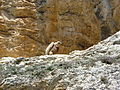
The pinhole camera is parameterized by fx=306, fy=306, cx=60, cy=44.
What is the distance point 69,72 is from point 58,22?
39.5 feet

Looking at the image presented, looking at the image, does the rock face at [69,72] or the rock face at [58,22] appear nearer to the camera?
the rock face at [69,72]

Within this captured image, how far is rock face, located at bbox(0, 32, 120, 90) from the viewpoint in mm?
3738

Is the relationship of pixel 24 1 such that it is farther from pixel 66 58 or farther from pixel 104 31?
pixel 66 58

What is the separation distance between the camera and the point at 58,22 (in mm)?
16016

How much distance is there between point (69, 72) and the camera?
406cm

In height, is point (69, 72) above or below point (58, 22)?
above

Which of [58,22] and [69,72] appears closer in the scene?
[69,72]

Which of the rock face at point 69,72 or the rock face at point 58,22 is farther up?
the rock face at point 69,72

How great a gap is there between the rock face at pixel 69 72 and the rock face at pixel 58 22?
10.9 meters

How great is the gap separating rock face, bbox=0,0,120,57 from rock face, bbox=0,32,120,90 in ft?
35.8

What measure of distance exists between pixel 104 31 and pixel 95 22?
699 millimetres

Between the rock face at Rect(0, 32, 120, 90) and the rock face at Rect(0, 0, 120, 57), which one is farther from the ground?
the rock face at Rect(0, 32, 120, 90)

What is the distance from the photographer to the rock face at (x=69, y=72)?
3738 millimetres

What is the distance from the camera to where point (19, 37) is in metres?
15.6
